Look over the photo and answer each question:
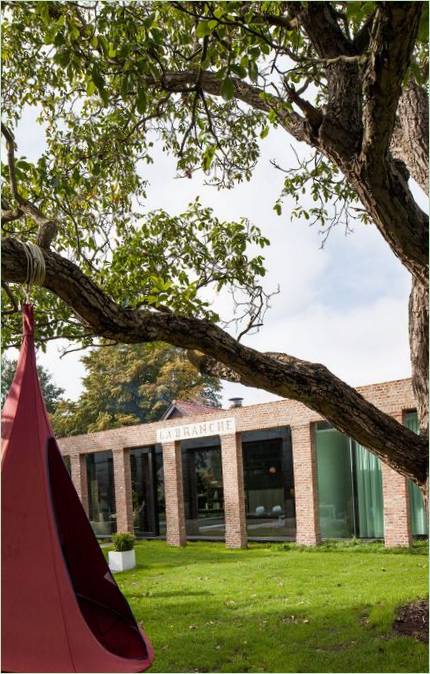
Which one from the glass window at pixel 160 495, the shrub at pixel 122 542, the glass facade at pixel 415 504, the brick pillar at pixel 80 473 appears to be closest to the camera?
the glass facade at pixel 415 504

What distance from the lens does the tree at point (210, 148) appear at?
3.96m

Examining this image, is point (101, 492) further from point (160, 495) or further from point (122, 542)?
point (122, 542)

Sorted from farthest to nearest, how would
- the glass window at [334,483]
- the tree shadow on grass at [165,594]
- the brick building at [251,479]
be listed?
1. the glass window at [334,483]
2. the brick building at [251,479]
3. the tree shadow on grass at [165,594]

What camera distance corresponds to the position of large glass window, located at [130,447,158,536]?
21.0 metres

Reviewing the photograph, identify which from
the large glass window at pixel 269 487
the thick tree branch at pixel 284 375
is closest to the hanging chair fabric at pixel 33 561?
the thick tree branch at pixel 284 375

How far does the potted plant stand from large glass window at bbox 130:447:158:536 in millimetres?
7064

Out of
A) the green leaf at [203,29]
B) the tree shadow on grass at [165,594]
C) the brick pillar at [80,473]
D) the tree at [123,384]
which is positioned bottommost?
the tree shadow on grass at [165,594]

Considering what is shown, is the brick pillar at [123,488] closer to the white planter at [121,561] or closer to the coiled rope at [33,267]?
the white planter at [121,561]

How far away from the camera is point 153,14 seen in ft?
19.3

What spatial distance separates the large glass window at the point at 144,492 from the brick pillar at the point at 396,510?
30.6ft

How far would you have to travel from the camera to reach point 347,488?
14.7m

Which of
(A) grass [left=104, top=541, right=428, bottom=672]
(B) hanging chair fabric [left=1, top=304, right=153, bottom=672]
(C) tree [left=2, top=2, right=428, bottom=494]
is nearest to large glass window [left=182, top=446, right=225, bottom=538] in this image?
(A) grass [left=104, top=541, right=428, bottom=672]

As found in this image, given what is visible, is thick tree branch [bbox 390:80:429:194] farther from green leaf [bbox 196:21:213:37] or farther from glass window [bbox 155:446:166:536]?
glass window [bbox 155:446:166:536]

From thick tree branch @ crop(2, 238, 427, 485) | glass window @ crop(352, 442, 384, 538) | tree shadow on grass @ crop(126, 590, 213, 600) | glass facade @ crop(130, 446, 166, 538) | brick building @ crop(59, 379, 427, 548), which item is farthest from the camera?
glass facade @ crop(130, 446, 166, 538)
